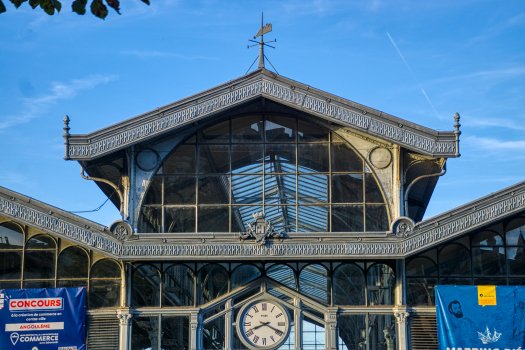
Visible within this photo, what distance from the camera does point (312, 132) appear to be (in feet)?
84.8

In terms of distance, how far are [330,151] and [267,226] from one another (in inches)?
137

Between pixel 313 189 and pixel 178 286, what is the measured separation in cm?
542

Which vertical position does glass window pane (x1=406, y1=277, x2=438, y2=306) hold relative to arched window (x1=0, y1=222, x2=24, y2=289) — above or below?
below

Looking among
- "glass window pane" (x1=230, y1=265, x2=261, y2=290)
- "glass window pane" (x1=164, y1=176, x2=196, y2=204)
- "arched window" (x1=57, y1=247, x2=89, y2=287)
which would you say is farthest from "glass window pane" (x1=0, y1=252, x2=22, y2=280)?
"glass window pane" (x1=230, y1=265, x2=261, y2=290)

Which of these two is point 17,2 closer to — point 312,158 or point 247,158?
point 247,158

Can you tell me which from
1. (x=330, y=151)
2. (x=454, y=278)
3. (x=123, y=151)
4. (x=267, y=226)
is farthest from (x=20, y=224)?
(x=454, y=278)

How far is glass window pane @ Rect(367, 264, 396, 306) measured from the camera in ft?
81.4

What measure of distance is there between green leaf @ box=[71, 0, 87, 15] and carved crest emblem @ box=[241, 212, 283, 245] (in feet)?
46.1

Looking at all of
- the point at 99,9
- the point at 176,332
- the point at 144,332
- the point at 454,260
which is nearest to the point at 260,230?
the point at 176,332

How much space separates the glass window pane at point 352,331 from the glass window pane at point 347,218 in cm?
280

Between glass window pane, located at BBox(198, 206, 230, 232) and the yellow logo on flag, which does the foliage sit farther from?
the yellow logo on flag

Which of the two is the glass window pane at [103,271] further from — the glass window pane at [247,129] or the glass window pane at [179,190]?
the glass window pane at [247,129]

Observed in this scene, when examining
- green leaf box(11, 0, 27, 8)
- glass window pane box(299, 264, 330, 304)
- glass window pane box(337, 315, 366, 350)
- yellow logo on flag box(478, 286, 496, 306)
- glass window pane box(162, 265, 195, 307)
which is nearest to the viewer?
green leaf box(11, 0, 27, 8)

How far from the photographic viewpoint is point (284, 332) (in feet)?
80.5
